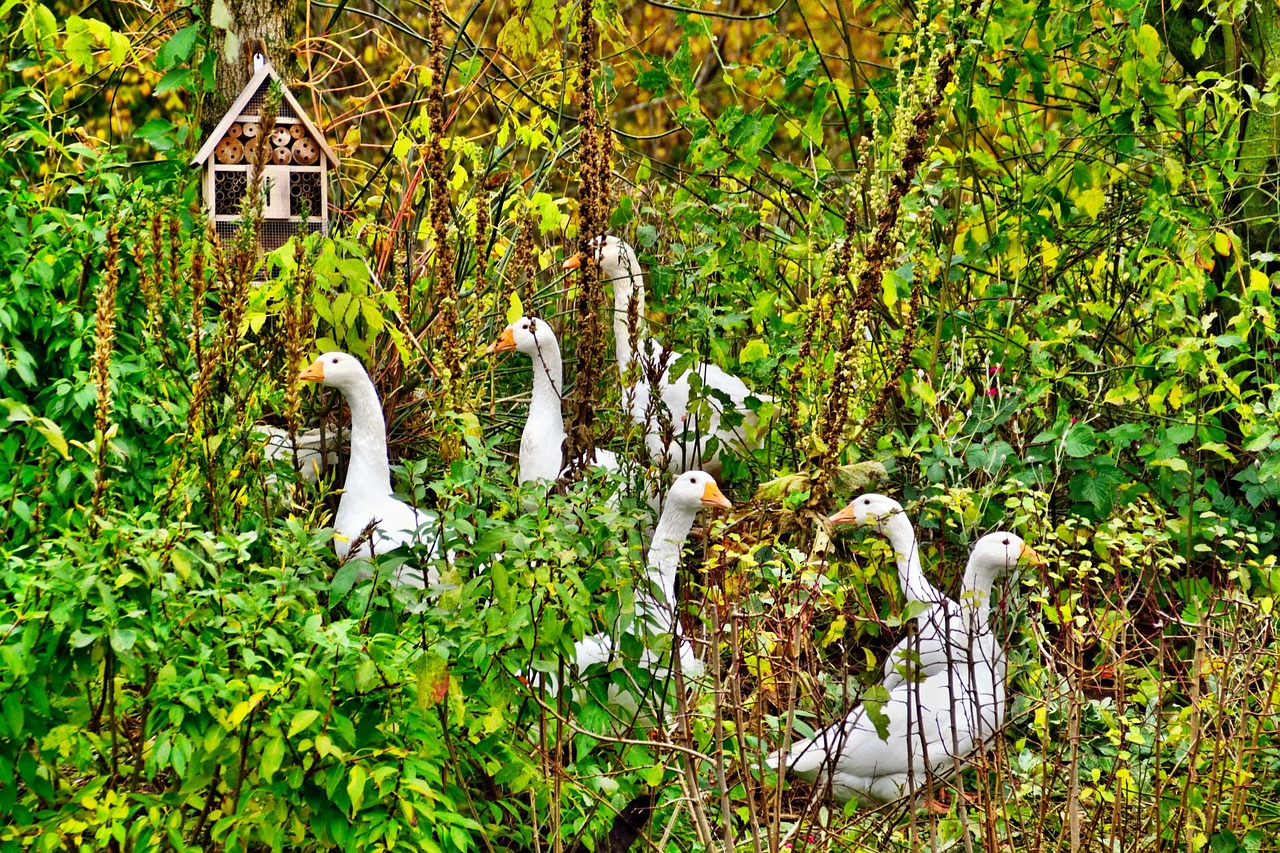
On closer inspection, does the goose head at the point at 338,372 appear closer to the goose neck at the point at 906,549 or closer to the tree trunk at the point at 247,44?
the tree trunk at the point at 247,44

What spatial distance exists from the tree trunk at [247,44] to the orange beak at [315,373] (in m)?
1.06

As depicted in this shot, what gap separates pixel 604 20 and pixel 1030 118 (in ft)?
6.81

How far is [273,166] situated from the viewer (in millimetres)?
4301

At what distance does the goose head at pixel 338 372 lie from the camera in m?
3.86

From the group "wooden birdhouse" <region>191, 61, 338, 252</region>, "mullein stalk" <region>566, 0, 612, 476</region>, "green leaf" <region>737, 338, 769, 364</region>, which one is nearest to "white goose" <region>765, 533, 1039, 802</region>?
"green leaf" <region>737, 338, 769, 364</region>

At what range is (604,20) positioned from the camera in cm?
377

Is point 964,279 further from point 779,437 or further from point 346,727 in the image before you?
point 346,727

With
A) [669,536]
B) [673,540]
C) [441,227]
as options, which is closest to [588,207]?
[441,227]

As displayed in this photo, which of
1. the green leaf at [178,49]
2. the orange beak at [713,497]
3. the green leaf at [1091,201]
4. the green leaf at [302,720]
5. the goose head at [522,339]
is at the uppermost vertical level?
the green leaf at [178,49]

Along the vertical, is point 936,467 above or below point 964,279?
below

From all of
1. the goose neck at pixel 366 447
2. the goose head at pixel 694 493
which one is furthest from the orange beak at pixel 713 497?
the goose neck at pixel 366 447

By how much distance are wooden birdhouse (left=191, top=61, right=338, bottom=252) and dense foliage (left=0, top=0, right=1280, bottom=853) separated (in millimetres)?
92

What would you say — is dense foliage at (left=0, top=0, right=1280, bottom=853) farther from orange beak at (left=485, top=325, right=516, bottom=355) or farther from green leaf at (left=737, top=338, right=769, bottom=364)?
orange beak at (left=485, top=325, right=516, bottom=355)

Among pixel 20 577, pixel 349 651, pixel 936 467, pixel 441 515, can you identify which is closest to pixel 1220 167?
pixel 936 467
